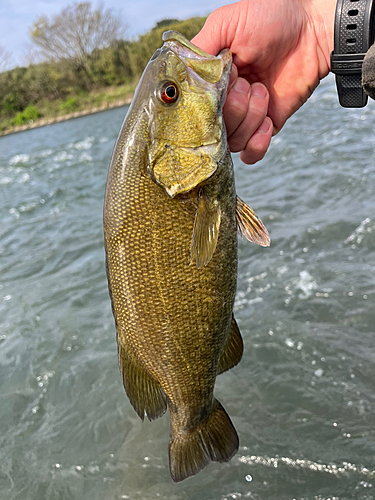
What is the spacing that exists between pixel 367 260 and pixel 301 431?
255 centimetres

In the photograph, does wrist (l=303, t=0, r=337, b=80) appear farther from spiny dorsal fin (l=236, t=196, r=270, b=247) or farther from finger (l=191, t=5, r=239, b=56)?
spiny dorsal fin (l=236, t=196, r=270, b=247)

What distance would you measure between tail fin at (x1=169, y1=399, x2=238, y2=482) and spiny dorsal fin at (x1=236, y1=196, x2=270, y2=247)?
100cm

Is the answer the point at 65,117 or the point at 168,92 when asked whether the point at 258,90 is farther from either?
the point at 65,117

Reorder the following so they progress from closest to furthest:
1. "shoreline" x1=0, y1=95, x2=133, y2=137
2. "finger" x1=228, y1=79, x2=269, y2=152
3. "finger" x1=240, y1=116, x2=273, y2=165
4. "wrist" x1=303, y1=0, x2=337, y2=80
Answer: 1. "finger" x1=228, y1=79, x2=269, y2=152
2. "finger" x1=240, y1=116, x2=273, y2=165
3. "wrist" x1=303, y1=0, x2=337, y2=80
4. "shoreline" x1=0, y1=95, x2=133, y2=137

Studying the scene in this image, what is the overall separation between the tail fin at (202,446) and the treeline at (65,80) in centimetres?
5361

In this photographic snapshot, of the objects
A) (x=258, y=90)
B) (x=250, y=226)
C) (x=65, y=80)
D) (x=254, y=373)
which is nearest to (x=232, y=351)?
(x=250, y=226)

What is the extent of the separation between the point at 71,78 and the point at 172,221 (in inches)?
2360

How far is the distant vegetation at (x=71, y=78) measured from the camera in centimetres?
5150

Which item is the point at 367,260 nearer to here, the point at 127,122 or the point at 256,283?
the point at 256,283

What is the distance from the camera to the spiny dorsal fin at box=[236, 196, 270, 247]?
6.77ft

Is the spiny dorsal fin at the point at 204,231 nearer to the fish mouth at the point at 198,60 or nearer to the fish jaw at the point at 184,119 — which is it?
the fish jaw at the point at 184,119

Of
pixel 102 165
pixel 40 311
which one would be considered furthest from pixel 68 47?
pixel 40 311

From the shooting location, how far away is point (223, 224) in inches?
78.4

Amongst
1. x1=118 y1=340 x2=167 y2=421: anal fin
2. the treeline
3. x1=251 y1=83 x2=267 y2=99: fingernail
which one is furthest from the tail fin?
the treeline
